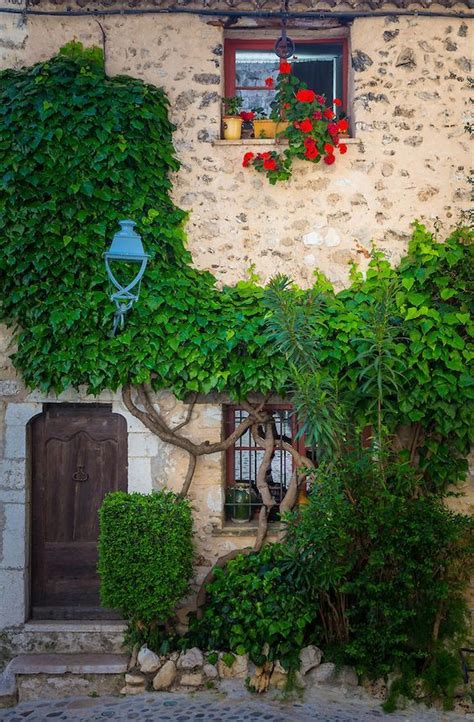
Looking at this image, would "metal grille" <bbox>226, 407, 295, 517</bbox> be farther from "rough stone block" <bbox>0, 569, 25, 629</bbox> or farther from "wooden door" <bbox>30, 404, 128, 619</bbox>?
"rough stone block" <bbox>0, 569, 25, 629</bbox>

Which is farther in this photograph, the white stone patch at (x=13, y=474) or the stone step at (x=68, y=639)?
the white stone patch at (x=13, y=474)

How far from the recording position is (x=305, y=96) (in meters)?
6.89

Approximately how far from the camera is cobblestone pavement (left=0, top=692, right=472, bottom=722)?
18.9ft

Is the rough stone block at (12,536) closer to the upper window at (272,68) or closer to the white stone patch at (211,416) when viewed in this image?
the white stone patch at (211,416)

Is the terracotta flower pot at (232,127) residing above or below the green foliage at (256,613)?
above

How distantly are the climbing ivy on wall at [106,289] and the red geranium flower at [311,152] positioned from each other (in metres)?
1.11

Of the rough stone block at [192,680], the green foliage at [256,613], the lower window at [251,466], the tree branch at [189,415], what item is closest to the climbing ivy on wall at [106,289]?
the tree branch at [189,415]

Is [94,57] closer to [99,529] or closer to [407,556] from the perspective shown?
[99,529]

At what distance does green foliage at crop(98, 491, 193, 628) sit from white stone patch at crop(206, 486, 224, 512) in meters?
Answer: 0.43

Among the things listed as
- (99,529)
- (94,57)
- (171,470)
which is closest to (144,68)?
(94,57)

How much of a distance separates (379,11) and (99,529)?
4885mm

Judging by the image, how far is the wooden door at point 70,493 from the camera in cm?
709

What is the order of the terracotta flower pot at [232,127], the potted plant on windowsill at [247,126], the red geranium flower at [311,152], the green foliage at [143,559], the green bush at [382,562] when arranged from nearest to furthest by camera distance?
the green bush at [382,562]
the green foliage at [143,559]
the red geranium flower at [311,152]
the terracotta flower pot at [232,127]
the potted plant on windowsill at [247,126]

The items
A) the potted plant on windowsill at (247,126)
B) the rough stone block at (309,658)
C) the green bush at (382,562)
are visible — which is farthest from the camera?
the potted plant on windowsill at (247,126)
